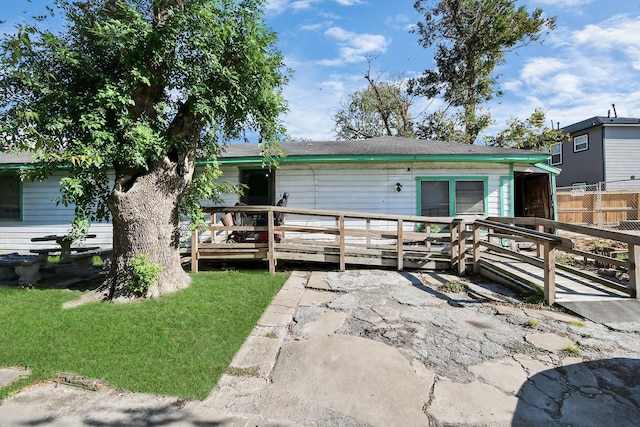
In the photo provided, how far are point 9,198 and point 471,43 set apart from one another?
2033 centimetres

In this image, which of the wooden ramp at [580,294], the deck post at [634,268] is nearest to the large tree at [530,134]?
the wooden ramp at [580,294]

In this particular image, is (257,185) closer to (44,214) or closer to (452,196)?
(452,196)

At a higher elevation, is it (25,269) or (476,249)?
(476,249)

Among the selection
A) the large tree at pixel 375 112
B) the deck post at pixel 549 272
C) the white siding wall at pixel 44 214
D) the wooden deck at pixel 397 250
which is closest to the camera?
the deck post at pixel 549 272

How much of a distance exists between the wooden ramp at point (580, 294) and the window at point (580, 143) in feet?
55.1

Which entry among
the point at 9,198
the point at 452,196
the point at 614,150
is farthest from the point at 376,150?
the point at 614,150

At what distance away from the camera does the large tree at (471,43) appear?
1564 centimetres

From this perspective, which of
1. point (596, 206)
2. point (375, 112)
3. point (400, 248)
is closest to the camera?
point (400, 248)

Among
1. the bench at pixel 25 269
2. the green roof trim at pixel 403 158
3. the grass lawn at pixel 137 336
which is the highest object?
the green roof trim at pixel 403 158

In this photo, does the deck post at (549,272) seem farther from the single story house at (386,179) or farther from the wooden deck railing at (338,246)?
the single story house at (386,179)

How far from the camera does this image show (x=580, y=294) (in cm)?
445

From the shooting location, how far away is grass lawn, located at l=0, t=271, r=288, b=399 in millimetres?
2586

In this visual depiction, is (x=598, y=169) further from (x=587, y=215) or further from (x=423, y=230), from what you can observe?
(x=423, y=230)

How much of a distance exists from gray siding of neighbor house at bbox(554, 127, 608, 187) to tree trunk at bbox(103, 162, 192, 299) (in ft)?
69.8
